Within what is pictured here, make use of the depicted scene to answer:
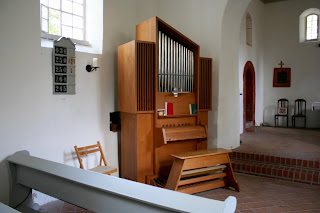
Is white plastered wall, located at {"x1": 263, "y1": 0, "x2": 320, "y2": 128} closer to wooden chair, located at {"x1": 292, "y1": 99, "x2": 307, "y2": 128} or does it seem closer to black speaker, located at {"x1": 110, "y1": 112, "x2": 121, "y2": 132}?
wooden chair, located at {"x1": 292, "y1": 99, "x2": 307, "y2": 128}

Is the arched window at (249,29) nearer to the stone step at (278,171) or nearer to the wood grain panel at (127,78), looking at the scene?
the stone step at (278,171)

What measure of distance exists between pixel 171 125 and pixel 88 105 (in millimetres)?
1348

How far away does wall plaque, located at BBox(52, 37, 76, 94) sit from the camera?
12.3 ft

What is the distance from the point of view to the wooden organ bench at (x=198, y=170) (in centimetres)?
375

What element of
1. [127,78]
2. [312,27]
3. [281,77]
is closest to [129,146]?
[127,78]

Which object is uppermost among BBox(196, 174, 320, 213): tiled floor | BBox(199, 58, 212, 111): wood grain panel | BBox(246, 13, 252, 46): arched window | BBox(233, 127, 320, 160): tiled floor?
BBox(246, 13, 252, 46): arched window

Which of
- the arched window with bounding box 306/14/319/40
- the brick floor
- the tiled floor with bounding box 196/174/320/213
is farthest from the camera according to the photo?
the arched window with bounding box 306/14/319/40

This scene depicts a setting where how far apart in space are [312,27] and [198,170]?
27.2 ft

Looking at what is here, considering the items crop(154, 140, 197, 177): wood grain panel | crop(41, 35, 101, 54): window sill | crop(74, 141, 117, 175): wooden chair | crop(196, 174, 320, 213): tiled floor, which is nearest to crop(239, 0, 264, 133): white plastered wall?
crop(196, 174, 320, 213): tiled floor

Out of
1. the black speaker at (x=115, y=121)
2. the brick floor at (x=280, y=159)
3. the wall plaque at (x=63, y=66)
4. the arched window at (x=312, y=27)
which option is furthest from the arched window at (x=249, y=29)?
the wall plaque at (x=63, y=66)

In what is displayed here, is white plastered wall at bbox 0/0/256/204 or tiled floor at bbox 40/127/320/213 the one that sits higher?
white plastered wall at bbox 0/0/256/204

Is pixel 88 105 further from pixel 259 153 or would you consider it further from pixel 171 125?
pixel 259 153

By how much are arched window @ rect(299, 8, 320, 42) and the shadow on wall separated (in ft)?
32.3

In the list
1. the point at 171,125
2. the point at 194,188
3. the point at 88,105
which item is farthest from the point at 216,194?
the point at 88,105
